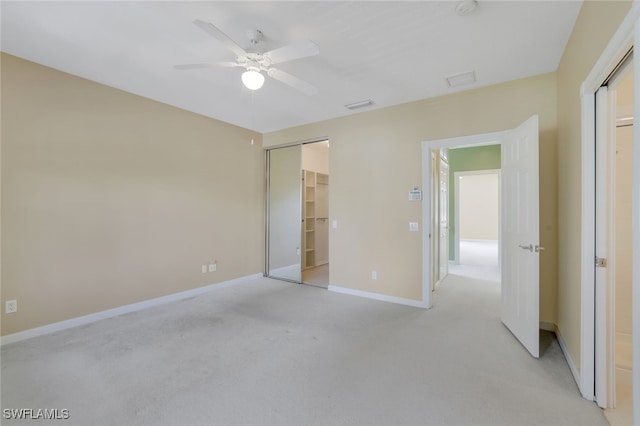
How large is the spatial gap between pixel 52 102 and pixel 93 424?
3.10 metres

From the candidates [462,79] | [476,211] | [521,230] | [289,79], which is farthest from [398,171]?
[476,211]

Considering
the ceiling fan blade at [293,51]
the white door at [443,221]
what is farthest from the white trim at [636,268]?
the white door at [443,221]

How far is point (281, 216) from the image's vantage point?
5.35 meters

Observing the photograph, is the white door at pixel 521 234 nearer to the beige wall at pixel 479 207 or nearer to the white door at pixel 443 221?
the white door at pixel 443 221

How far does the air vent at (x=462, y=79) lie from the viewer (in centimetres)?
286

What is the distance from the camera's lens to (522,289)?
2547 mm

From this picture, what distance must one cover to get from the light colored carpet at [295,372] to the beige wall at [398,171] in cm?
72

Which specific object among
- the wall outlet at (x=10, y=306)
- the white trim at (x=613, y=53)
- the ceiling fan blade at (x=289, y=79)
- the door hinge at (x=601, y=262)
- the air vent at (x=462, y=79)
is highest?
the air vent at (x=462, y=79)

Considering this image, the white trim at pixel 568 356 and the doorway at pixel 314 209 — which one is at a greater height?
the doorway at pixel 314 209

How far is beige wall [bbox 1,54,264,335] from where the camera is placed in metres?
2.63

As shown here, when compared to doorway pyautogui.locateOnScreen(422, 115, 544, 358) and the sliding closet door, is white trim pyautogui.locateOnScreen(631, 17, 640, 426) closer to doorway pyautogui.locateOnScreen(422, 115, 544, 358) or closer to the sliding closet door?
doorway pyautogui.locateOnScreen(422, 115, 544, 358)

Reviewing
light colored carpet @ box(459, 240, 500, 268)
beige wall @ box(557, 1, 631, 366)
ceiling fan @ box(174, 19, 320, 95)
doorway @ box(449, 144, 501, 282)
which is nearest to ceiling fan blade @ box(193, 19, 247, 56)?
ceiling fan @ box(174, 19, 320, 95)

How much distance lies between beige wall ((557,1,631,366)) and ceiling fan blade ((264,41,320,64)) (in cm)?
166

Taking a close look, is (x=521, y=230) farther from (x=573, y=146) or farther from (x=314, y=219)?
(x=314, y=219)
